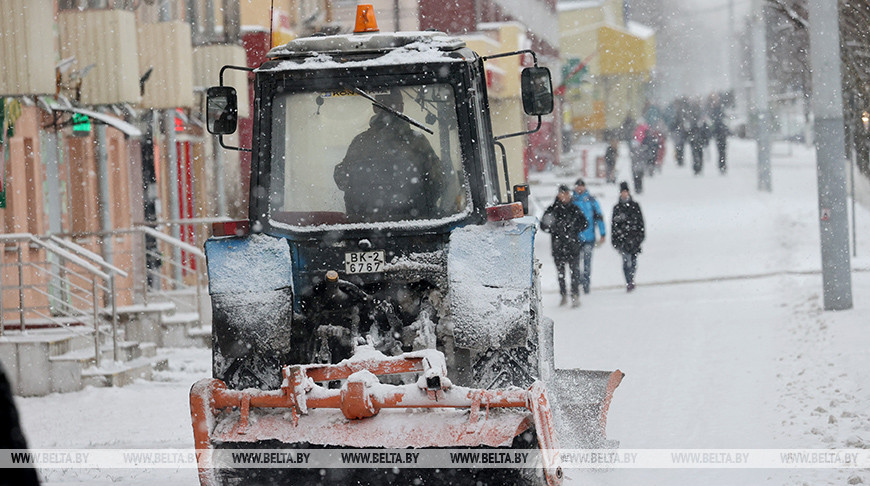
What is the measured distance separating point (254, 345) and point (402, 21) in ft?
91.5

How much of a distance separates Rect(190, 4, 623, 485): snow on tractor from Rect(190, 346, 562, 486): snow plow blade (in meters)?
0.01

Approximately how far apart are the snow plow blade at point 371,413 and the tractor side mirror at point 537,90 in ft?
5.67

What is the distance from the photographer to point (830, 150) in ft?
46.7

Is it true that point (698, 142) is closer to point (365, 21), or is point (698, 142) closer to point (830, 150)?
point (830, 150)

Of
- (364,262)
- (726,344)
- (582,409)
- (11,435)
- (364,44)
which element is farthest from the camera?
(726,344)

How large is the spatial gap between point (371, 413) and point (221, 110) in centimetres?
211

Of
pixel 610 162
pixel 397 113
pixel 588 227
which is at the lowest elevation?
pixel 588 227

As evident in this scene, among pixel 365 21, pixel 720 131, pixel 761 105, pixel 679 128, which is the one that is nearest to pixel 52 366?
pixel 365 21

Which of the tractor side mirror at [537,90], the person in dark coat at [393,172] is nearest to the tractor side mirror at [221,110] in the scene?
the person in dark coat at [393,172]

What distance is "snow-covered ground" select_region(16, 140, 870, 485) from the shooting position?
8.55 meters

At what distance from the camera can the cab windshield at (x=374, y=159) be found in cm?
681

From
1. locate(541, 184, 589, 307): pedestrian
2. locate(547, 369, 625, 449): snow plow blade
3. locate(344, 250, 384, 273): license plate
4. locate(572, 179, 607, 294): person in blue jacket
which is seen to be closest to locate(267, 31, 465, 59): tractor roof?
locate(344, 250, 384, 273): license plate

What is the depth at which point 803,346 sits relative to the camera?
1255 cm

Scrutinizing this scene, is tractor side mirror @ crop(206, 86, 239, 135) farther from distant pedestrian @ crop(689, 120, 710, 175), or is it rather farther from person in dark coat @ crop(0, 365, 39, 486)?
distant pedestrian @ crop(689, 120, 710, 175)
